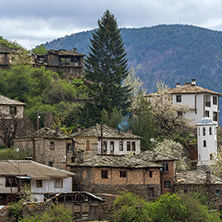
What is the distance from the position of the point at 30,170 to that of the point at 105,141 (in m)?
17.0

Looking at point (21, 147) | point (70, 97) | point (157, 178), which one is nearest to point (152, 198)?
point (157, 178)

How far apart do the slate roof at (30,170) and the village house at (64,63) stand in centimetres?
4774

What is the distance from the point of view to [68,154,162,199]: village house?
6712cm

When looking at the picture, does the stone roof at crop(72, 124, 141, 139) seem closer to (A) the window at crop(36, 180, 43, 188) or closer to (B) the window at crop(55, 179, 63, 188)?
(B) the window at crop(55, 179, 63, 188)

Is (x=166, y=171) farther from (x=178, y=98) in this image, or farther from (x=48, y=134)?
(x=178, y=98)

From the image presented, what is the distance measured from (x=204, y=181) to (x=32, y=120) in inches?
1234

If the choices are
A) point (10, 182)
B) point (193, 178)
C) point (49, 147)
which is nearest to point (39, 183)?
point (10, 182)

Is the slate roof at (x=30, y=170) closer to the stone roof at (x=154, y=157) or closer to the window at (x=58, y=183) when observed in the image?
the window at (x=58, y=183)

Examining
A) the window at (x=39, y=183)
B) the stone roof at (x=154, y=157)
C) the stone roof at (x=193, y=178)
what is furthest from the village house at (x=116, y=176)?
the window at (x=39, y=183)

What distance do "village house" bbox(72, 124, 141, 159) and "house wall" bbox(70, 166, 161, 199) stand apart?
8815mm

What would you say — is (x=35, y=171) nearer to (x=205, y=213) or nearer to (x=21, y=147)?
(x=21, y=147)

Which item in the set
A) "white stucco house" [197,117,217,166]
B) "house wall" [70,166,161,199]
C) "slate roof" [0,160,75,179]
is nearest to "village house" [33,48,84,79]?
"white stucco house" [197,117,217,166]

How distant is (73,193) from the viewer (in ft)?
208

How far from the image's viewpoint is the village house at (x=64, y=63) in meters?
114
